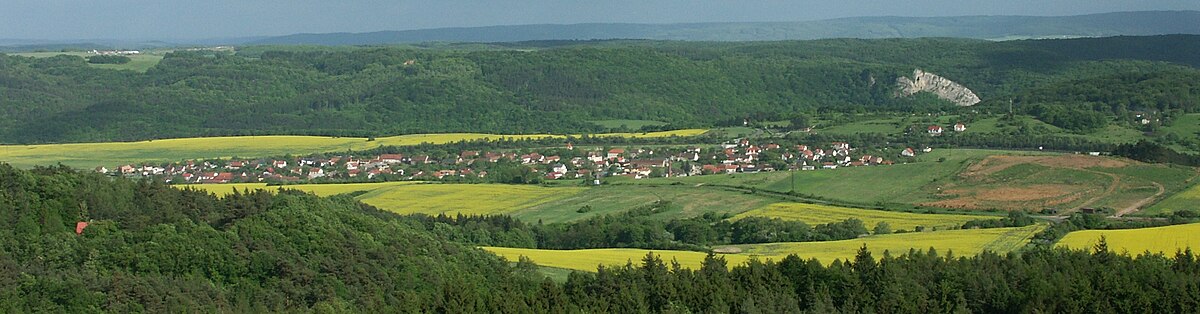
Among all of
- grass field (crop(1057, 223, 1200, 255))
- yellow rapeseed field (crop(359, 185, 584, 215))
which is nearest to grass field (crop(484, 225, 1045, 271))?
grass field (crop(1057, 223, 1200, 255))

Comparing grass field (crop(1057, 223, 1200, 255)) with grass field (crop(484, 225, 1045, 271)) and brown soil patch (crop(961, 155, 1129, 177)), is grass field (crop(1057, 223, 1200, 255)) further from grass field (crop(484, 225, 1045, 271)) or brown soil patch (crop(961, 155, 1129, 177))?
brown soil patch (crop(961, 155, 1129, 177))

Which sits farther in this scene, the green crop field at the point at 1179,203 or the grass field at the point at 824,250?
the green crop field at the point at 1179,203

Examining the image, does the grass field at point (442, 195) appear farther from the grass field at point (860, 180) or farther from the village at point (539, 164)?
the grass field at point (860, 180)

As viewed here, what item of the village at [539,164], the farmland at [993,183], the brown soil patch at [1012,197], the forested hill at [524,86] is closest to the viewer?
the brown soil patch at [1012,197]

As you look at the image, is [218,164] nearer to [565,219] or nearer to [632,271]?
[565,219]

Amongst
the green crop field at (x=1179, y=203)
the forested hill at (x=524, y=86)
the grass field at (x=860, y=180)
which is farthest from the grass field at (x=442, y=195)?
the forested hill at (x=524, y=86)

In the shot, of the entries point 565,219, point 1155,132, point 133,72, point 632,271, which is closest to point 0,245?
point 632,271

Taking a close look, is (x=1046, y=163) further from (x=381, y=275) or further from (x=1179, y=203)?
(x=381, y=275)
